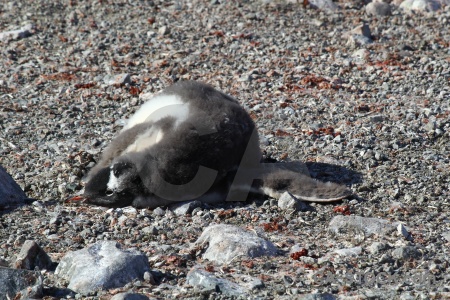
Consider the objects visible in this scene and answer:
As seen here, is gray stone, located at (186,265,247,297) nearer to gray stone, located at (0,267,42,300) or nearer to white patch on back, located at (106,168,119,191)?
gray stone, located at (0,267,42,300)

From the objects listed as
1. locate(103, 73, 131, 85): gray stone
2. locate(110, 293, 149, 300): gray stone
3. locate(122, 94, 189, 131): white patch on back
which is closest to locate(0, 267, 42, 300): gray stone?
locate(110, 293, 149, 300): gray stone

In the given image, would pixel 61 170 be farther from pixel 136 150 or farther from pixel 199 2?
pixel 199 2

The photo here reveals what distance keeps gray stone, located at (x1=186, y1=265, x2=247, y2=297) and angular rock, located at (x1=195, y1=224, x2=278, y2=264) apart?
39cm

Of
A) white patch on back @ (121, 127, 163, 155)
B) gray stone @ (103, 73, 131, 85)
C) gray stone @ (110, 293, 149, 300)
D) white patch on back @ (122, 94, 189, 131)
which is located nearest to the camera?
gray stone @ (110, 293, 149, 300)

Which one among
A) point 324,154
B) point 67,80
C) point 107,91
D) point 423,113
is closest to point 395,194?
point 324,154

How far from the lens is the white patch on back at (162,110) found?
7035mm

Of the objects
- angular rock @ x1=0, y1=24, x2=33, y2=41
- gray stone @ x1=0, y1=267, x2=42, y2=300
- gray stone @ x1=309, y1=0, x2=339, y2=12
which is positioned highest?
angular rock @ x1=0, y1=24, x2=33, y2=41

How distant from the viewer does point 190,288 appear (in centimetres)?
502

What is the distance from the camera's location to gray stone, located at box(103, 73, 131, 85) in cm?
990

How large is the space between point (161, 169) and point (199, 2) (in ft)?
21.3

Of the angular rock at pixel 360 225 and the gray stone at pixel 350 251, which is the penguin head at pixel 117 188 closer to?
the angular rock at pixel 360 225

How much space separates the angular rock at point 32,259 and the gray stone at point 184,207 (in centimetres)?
144

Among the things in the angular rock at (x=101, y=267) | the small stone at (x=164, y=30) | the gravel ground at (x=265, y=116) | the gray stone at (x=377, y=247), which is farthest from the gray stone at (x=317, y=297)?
the small stone at (x=164, y=30)

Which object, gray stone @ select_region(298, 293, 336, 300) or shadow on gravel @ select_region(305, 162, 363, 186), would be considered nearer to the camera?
gray stone @ select_region(298, 293, 336, 300)
